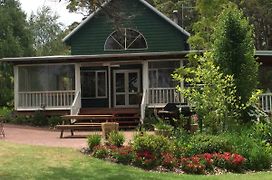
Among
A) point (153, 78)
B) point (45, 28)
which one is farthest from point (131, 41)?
point (45, 28)

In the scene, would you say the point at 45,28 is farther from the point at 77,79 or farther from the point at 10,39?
the point at 77,79

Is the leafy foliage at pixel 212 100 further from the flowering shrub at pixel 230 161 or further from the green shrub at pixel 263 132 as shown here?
the flowering shrub at pixel 230 161

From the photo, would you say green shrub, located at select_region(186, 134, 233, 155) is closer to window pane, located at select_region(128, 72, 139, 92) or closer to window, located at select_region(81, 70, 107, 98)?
window pane, located at select_region(128, 72, 139, 92)

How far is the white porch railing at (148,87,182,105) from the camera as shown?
24141 millimetres

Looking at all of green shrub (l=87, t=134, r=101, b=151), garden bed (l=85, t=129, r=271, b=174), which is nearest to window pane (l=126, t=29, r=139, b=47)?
green shrub (l=87, t=134, r=101, b=151)

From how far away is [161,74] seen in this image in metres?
25.8

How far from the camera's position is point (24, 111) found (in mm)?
25422

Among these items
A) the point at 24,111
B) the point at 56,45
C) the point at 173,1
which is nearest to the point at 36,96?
the point at 24,111

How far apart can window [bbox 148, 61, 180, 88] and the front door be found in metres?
1.64

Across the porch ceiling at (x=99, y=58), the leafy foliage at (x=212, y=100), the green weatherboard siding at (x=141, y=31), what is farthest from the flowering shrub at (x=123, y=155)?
the green weatherboard siding at (x=141, y=31)

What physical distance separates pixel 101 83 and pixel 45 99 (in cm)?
392

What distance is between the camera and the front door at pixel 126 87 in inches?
1078

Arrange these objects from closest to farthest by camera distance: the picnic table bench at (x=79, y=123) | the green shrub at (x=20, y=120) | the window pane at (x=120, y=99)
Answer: the picnic table bench at (x=79, y=123)
the green shrub at (x=20, y=120)
the window pane at (x=120, y=99)

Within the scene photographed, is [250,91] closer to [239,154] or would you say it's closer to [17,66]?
[239,154]
